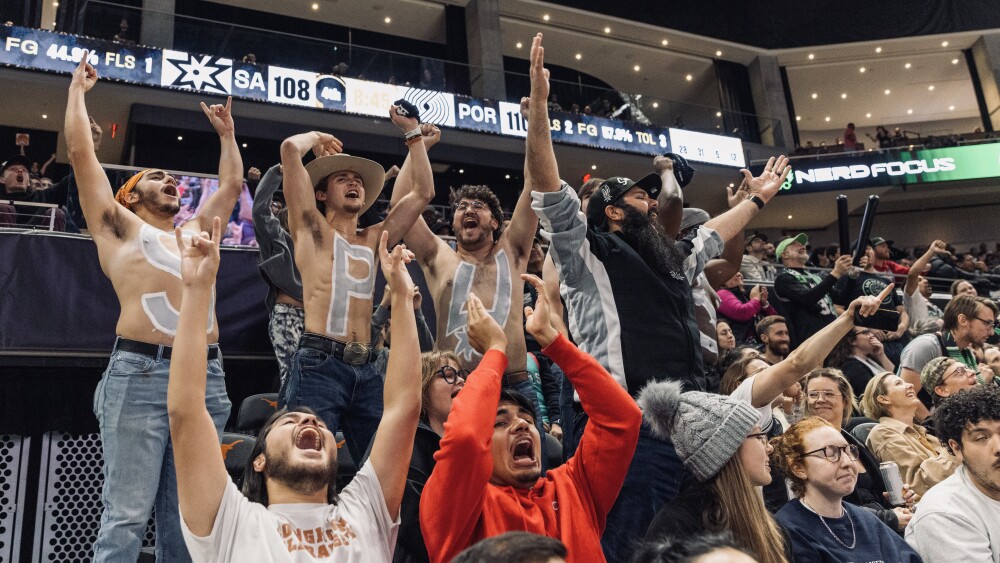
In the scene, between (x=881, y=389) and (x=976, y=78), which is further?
(x=976, y=78)

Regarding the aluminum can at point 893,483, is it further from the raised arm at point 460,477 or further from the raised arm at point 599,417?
the raised arm at point 460,477

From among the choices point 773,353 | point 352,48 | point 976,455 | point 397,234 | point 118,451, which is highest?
point 352,48

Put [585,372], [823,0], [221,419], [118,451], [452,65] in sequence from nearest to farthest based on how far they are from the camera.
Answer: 1. [585,372]
2. [118,451]
3. [221,419]
4. [452,65]
5. [823,0]

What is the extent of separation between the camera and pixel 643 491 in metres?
2.68

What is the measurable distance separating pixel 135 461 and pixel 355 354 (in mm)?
902

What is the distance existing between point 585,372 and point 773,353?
11.2ft

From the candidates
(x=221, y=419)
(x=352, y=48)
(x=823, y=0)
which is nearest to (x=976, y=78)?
(x=823, y=0)

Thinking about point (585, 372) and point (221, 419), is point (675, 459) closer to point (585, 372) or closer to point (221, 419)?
point (585, 372)

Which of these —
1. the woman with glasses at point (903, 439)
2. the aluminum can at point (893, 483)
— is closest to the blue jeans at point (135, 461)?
the aluminum can at point (893, 483)

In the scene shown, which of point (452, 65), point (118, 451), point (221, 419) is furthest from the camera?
point (452, 65)

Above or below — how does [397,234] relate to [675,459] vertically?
above

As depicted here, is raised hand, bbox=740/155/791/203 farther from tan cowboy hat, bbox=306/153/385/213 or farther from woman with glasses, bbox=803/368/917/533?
Answer: tan cowboy hat, bbox=306/153/385/213

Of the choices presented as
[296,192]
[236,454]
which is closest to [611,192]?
[296,192]

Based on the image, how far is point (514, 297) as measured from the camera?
145 inches
